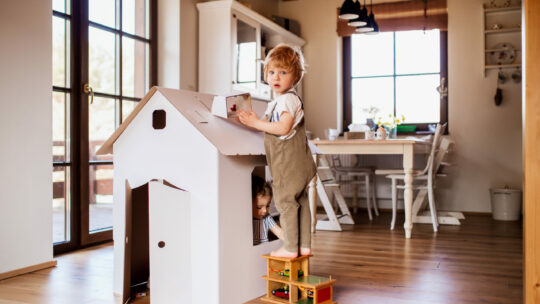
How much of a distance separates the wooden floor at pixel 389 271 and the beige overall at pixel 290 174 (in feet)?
1.16

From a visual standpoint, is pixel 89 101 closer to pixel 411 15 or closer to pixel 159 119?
pixel 159 119

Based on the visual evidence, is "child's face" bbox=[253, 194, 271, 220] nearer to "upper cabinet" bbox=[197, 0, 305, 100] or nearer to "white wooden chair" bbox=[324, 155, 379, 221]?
"upper cabinet" bbox=[197, 0, 305, 100]

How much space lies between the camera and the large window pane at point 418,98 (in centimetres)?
578

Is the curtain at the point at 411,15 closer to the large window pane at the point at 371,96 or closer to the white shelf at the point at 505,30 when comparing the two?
the white shelf at the point at 505,30

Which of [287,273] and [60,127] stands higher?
[60,127]

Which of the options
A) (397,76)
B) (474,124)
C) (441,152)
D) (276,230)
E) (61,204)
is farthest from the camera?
(397,76)

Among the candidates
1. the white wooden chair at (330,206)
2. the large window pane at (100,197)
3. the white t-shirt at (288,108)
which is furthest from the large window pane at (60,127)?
the white wooden chair at (330,206)

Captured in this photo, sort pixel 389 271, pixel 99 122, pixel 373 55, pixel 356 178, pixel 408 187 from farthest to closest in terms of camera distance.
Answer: pixel 373 55, pixel 356 178, pixel 408 187, pixel 99 122, pixel 389 271

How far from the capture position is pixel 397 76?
5.93m

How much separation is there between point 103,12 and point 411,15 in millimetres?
3429

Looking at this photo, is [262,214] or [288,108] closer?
[288,108]

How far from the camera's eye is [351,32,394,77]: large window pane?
5965 mm

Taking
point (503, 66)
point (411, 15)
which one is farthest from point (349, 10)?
point (503, 66)

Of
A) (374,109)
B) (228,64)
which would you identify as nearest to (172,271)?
(228,64)
